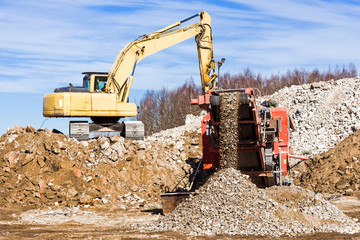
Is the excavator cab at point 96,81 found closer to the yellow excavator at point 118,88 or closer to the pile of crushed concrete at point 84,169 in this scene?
the yellow excavator at point 118,88

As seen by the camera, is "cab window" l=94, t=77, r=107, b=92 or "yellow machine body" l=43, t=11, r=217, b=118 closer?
"yellow machine body" l=43, t=11, r=217, b=118

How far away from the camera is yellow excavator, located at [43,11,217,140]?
57.2 ft

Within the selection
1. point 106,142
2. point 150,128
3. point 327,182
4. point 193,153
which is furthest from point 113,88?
point 150,128

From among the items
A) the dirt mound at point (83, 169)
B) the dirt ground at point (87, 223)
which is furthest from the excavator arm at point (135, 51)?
the dirt ground at point (87, 223)

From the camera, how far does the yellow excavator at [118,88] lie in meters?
17.4

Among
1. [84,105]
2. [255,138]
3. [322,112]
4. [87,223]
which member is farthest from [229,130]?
[322,112]

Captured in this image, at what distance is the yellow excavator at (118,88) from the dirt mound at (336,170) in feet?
15.4

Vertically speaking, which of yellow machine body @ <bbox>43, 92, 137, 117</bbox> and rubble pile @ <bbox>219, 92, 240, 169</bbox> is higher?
yellow machine body @ <bbox>43, 92, 137, 117</bbox>

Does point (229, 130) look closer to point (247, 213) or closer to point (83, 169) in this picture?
point (247, 213)

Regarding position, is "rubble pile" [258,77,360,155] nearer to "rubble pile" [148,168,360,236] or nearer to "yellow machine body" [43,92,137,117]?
"yellow machine body" [43,92,137,117]

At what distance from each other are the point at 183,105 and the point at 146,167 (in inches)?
1156

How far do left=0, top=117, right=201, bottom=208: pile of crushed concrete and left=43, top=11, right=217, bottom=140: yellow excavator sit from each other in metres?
0.91

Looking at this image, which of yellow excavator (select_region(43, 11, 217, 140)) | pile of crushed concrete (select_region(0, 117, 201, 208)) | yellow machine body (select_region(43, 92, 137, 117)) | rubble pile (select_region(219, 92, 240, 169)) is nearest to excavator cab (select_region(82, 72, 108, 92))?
yellow excavator (select_region(43, 11, 217, 140))

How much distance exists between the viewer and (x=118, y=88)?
18500mm
